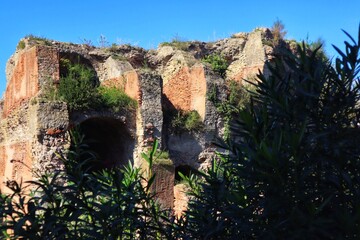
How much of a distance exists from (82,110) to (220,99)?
492 cm

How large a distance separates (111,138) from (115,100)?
206 cm

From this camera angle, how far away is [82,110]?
1420 centimetres

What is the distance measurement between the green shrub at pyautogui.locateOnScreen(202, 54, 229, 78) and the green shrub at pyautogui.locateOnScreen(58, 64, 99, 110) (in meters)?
5.54

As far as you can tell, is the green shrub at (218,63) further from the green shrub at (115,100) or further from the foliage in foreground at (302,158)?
the foliage in foreground at (302,158)

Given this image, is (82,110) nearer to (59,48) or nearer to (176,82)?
(59,48)

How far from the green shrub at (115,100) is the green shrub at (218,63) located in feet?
15.4

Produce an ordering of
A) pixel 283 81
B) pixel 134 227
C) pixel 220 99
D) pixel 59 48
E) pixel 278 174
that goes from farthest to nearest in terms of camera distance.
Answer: pixel 220 99, pixel 59 48, pixel 134 227, pixel 283 81, pixel 278 174

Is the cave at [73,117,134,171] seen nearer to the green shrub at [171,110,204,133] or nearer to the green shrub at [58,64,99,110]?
the green shrub at [58,64,99,110]

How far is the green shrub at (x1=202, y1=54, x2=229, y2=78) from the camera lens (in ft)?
62.3

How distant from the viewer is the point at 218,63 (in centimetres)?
1928

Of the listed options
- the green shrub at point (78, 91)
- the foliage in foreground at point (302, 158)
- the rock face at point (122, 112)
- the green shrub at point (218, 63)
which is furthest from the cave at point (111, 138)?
the foliage in foreground at point (302, 158)

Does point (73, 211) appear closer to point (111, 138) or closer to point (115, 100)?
point (115, 100)

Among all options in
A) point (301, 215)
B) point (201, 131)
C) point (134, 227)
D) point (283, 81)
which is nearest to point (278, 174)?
point (301, 215)

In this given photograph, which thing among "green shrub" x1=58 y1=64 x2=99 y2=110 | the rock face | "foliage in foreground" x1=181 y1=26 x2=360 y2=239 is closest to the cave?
the rock face
